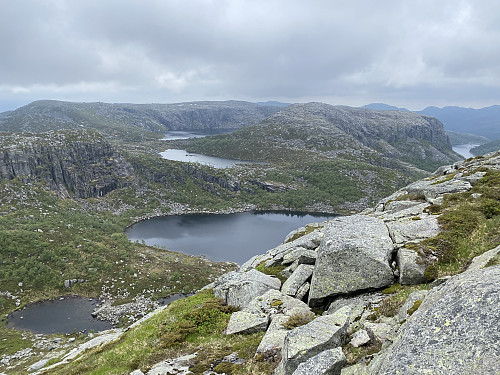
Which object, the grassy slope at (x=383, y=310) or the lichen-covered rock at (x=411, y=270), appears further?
the lichen-covered rock at (x=411, y=270)

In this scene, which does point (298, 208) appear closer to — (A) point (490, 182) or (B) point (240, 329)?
(A) point (490, 182)

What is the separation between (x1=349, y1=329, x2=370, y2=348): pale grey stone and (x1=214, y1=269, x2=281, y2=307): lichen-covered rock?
10.1 metres

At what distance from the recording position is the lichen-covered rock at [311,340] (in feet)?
35.8

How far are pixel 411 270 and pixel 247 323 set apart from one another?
411 inches

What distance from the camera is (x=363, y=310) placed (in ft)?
50.3

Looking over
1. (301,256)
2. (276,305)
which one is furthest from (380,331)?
(301,256)

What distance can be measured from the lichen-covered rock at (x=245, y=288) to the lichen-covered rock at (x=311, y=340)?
921 cm

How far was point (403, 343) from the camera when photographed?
827 centimetres

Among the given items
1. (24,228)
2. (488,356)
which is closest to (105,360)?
(488,356)

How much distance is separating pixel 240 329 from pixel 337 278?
6925mm

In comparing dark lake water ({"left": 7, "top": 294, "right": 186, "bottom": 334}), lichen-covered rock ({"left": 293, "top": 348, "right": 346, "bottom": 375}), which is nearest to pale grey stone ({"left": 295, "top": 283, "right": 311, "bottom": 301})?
lichen-covered rock ({"left": 293, "top": 348, "right": 346, "bottom": 375})

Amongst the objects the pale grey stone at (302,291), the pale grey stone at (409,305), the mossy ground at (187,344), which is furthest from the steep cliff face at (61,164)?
the pale grey stone at (409,305)

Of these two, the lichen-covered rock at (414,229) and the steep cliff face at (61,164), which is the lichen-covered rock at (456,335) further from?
the steep cliff face at (61,164)

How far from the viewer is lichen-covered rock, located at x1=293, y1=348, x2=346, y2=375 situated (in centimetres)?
963
